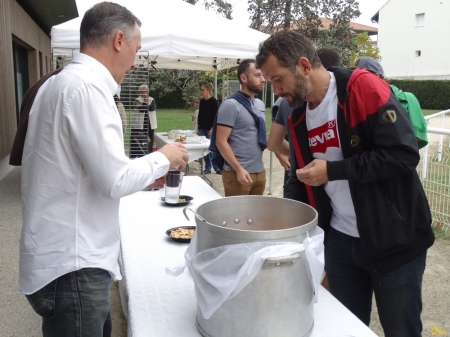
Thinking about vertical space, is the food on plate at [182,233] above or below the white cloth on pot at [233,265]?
below

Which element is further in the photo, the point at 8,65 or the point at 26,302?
the point at 8,65

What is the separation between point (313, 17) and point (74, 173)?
27154 mm

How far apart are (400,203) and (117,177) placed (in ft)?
3.08

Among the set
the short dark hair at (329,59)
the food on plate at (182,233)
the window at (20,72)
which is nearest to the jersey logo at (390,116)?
the food on plate at (182,233)

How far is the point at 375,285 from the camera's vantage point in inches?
64.5

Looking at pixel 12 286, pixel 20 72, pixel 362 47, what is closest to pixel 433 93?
pixel 362 47

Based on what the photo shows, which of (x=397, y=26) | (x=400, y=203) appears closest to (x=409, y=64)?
(x=397, y=26)

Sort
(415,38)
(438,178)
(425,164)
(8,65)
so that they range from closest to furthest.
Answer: (438,178)
(425,164)
(8,65)
(415,38)

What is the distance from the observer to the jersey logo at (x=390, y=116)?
1.39 metres

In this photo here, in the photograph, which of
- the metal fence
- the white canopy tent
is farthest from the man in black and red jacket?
the white canopy tent

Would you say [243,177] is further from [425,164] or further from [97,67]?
[425,164]

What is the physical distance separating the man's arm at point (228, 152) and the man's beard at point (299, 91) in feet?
5.55

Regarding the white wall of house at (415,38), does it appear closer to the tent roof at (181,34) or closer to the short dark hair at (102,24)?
the tent roof at (181,34)

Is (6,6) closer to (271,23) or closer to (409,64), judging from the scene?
(271,23)
